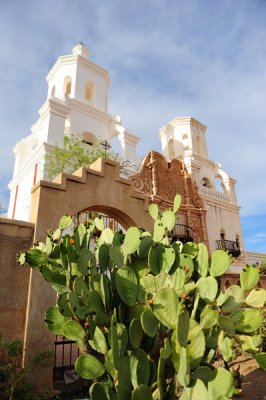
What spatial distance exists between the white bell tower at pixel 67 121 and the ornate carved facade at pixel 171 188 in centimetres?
198

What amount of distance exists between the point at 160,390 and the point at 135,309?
2.50ft

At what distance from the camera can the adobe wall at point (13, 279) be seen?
456 cm

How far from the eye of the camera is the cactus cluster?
2.36 m

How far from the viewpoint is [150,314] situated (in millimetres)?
2650

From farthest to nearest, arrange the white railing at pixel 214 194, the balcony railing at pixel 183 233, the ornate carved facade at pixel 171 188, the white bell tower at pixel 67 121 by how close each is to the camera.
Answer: the white railing at pixel 214 194, the ornate carved facade at pixel 171 188, the balcony railing at pixel 183 233, the white bell tower at pixel 67 121

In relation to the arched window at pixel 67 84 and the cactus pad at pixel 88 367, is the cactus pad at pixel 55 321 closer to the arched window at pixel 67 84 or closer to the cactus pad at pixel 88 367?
the cactus pad at pixel 88 367

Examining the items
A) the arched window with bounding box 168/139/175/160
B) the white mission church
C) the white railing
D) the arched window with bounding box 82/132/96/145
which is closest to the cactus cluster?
the white mission church

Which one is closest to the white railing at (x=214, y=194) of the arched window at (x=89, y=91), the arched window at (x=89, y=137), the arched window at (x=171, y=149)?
the arched window at (x=171, y=149)

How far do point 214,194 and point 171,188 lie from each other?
4965 mm

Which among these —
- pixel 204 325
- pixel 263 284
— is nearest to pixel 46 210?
pixel 204 325

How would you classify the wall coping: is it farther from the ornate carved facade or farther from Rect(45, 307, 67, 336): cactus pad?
the ornate carved facade

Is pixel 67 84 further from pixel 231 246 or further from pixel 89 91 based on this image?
pixel 231 246

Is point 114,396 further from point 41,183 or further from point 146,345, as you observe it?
point 41,183

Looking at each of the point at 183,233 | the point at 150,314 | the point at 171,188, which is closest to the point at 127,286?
the point at 150,314
